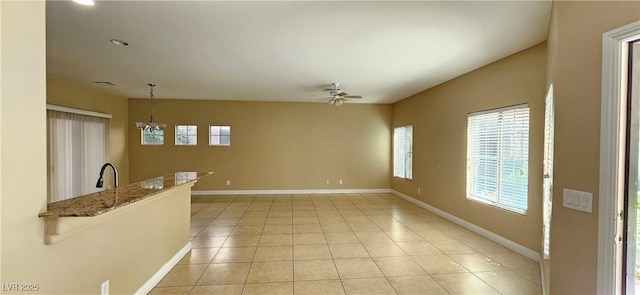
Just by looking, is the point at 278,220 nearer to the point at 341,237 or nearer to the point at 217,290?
the point at 341,237

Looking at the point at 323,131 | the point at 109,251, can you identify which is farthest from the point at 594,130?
the point at 323,131

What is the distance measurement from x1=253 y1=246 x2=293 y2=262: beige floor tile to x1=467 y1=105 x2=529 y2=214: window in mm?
3026

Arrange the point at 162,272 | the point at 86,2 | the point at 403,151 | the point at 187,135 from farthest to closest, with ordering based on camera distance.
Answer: the point at 187,135, the point at 403,151, the point at 162,272, the point at 86,2

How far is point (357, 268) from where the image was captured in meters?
2.96

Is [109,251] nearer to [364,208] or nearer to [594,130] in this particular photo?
[594,130]

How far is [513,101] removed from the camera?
341 centimetres

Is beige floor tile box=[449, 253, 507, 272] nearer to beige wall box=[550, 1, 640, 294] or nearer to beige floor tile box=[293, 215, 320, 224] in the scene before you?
beige wall box=[550, 1, 640, 294]

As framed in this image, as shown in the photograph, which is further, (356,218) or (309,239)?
(356,218)

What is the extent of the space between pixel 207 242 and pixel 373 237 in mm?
2449

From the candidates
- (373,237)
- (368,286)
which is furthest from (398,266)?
(373,237)

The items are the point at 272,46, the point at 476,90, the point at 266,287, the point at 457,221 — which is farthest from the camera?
the point at 457,221

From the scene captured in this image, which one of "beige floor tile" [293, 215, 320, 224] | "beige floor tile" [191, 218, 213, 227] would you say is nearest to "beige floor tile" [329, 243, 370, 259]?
"beige floor tile" [293, 215, 320, 224]

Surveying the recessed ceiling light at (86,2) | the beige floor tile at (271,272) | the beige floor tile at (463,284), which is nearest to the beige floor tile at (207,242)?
the beige floor tile at (271,272)

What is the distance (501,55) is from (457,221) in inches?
108
